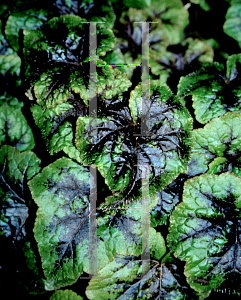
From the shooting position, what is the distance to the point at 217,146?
1100 mm

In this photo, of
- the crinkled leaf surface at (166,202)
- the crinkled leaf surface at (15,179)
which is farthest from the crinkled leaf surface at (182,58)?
the crinkled leaf surface at (15,179)

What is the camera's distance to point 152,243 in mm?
1066

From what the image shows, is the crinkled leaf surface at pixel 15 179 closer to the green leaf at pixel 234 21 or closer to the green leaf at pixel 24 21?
the green leaf at pixel 24 21

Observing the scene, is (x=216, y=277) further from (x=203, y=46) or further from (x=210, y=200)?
(x=203, y=46)

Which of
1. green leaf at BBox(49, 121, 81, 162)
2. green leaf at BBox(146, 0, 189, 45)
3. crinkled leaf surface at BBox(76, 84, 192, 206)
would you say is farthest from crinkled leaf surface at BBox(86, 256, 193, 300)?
green leaf at BBox(146, 0, 189, 45)

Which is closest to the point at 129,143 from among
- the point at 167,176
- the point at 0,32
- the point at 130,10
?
the point at 167,176

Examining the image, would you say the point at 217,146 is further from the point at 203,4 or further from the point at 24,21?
the point at 24,21

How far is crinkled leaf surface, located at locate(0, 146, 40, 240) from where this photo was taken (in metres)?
1.14

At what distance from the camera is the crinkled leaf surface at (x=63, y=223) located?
1.00 meters

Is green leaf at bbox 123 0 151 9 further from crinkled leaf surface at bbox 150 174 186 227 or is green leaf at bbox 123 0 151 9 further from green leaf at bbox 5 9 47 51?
crinkled leaf surface at bbox 150 174 186 227

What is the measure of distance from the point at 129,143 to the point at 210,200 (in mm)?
464

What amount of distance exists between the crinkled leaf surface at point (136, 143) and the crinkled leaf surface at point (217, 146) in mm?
152

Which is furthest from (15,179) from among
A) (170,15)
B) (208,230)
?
(170,15)

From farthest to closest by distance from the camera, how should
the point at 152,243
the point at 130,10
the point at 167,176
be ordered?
the point at 130,10 → the point at 152,243 → the point at 167,176
